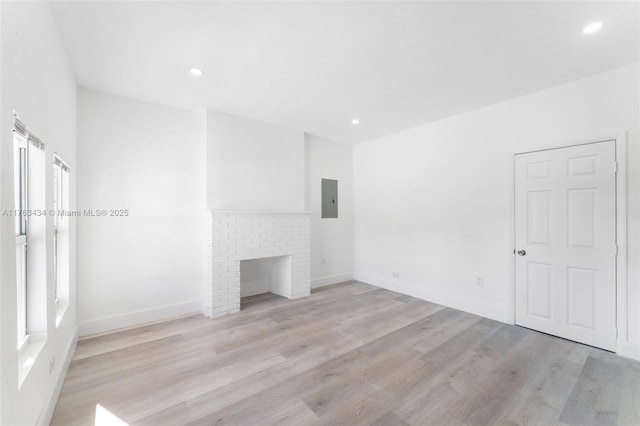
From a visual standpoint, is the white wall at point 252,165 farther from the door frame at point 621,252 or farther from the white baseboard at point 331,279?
the door frame at point 621,252

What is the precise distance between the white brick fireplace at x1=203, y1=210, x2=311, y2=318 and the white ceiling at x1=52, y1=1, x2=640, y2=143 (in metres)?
1.58

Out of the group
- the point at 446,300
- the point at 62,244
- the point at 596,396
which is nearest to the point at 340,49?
the point at 62,244

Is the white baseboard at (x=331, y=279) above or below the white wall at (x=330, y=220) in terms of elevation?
below

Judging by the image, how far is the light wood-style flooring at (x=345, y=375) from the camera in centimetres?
184

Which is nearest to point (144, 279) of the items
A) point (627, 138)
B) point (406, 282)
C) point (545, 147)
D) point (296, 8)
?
point (296, 8)

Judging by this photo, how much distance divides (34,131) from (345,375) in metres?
Result: 2.75

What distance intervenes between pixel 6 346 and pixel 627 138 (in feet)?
15.5

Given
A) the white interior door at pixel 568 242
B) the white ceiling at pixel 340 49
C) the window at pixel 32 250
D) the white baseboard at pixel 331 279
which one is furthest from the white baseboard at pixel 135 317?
the white interior door at pixel 568 242

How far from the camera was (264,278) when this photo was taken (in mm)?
4590

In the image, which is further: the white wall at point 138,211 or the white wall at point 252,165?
the white wall at point 252,165

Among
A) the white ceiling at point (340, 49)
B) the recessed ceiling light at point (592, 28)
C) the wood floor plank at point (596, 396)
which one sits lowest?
the wood floor plank at point (596, 396)

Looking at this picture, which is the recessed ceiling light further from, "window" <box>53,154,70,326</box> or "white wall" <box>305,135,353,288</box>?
"window" <box>53,154,70,326</box>

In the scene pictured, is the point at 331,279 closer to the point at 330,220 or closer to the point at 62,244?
the point at 330,220

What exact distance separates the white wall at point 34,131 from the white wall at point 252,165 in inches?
60.1
